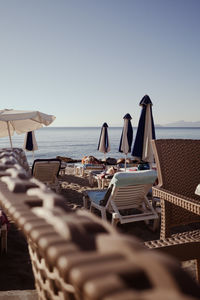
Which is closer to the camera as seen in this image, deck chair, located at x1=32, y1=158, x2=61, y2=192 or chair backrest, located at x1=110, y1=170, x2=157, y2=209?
chair backrest, located at x1=110, y1=170, x2=157, y2=209

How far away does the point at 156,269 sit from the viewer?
9.4 inches

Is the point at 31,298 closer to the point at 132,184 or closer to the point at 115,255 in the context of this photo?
the point at 115,255

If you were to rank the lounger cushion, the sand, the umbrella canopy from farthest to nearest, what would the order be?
the umbrella canopy, the lounger cushion, the sand

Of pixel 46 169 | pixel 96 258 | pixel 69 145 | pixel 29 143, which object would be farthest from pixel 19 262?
pixel 69 145

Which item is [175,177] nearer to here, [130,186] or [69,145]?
[130,186]

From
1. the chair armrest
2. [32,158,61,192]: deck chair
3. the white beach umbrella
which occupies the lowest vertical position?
[32,158,61,192]: deck chair

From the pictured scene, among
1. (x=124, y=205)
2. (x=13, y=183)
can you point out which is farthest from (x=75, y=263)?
(x=124, y=205)

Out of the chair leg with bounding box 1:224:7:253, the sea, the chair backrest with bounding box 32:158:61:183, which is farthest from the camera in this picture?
the sea

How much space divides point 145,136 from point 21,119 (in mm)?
3781

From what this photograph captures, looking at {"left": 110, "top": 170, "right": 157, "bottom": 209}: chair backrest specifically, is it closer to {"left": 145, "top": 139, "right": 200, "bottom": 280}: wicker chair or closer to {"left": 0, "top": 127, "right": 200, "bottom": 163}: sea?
{"left": 145, "top": 139, "right": 200, "bottom": 280}: wicker chair

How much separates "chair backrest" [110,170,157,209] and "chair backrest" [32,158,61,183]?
3430 millimetres

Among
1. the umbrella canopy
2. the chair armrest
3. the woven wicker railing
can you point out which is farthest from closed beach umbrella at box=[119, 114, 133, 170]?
the woven wicker railing

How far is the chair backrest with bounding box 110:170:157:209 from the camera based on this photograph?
15.9 ft

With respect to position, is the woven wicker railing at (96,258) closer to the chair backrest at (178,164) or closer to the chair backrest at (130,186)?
the chair backrest at (178,164)
